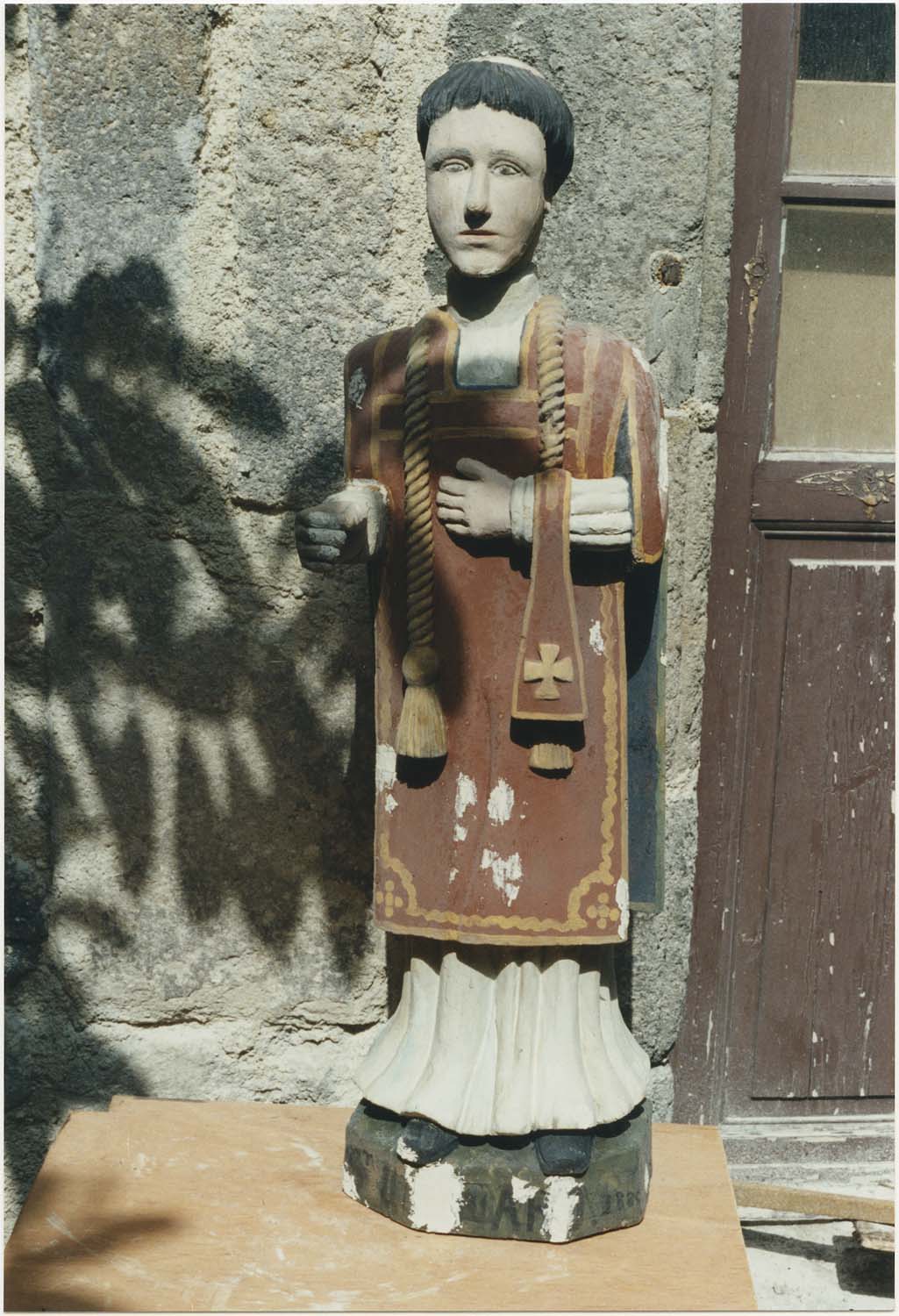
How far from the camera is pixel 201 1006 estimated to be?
2232mm

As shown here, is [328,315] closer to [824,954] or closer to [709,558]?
[709,558]

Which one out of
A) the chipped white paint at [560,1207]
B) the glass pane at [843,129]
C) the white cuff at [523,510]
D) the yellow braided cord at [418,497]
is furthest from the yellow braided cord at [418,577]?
the glass pane at [843,129]

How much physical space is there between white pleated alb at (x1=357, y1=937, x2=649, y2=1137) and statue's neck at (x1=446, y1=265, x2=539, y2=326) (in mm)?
752

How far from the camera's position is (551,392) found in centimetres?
167

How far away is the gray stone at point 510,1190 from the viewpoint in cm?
177

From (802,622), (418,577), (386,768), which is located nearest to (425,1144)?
(386,768)

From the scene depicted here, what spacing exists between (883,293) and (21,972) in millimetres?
1654

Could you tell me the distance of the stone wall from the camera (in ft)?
6.75

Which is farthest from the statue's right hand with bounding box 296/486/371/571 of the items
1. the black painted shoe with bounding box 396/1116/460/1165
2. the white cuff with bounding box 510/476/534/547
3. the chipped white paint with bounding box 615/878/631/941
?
the black painted shoe with bounding box 396/1116/460/1165

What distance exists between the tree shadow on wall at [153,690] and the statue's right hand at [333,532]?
17.5 inches

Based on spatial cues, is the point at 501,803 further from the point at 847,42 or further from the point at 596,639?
the point at 847,42

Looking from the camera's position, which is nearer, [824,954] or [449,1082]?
[449,1082]

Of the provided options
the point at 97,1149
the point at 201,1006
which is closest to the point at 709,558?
the point at 201,1006

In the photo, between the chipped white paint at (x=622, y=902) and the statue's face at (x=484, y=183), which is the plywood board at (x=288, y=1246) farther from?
the statue's face at (x=484, y=183)
